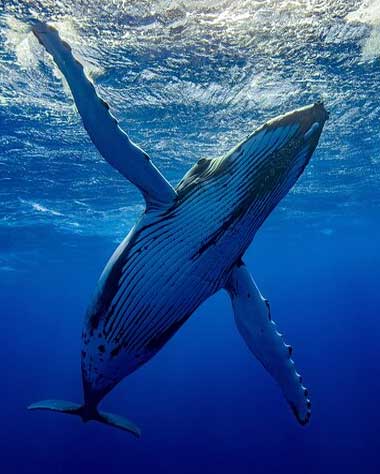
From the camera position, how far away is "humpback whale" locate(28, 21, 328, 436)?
10.2 ft

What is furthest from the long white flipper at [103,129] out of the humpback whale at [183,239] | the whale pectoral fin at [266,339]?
the whale pectoral fin at [266,339]

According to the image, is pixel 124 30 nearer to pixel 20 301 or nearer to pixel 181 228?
pixel 181 228

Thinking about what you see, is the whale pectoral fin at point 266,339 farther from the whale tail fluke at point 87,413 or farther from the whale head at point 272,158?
the whale tail fluke at point 87,413

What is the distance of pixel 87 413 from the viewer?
5484 mm

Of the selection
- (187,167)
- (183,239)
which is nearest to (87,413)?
Result: (183,239)

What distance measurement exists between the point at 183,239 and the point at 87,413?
11.4 feet

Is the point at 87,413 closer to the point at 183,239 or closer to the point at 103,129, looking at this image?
the point at 183,239

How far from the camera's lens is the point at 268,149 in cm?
320

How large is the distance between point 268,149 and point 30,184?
59.4ft

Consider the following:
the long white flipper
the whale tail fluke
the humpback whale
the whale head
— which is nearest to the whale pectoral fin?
the humpback whale

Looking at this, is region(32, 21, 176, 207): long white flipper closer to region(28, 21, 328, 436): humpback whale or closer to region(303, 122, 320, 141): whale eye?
region(28, 21, 328, 436): humpback whale

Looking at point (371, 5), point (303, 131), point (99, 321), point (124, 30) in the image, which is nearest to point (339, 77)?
point (371, 5)

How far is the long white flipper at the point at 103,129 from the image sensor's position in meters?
2.85

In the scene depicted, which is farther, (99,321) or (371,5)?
(371,5)
